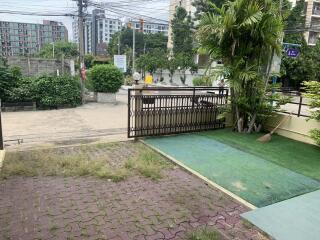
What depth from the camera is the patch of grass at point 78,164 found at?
4.13 meters

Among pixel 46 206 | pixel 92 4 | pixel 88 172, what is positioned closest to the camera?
pixel 46 206

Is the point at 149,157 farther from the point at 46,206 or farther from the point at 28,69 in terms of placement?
the point at 28,69

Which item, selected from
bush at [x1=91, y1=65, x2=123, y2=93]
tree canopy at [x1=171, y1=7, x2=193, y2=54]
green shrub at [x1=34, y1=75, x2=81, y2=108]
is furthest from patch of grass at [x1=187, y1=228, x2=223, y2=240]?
tree canopy at [x1=171, y1=7, x2=193, y2=54]

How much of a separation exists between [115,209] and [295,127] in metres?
4.87

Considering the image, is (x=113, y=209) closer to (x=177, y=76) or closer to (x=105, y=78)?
(x=105, y=78)

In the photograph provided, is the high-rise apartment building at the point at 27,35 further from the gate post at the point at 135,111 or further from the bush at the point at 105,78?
the gate post at the point at 135,111

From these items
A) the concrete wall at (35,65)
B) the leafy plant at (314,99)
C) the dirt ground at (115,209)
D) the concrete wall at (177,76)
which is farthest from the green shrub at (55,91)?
the concrete wall at (177,76)

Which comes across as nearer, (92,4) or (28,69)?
(92,4)

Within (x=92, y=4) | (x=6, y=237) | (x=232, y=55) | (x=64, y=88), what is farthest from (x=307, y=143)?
(x=92, y=4)

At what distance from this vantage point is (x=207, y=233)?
2.75 m

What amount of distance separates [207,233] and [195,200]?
2.45ft

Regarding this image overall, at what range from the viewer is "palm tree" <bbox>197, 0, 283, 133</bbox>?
5.82 meters

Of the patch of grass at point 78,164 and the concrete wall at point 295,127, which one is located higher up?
the concrete wall at point 295,127

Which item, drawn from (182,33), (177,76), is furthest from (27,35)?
(177,76)
